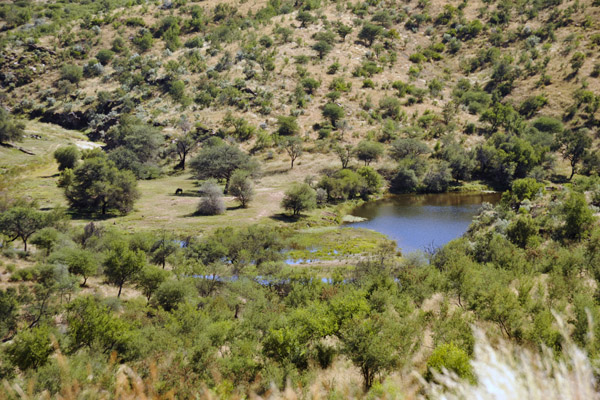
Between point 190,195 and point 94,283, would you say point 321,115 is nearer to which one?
point 190,195

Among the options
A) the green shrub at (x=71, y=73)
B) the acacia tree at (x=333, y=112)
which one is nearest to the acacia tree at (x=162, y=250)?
the acacia tree at (x=333, y=112)

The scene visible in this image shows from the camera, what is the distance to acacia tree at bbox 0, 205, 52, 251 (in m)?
37.6

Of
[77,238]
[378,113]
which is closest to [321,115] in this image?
[378,113]

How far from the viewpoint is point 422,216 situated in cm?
6744

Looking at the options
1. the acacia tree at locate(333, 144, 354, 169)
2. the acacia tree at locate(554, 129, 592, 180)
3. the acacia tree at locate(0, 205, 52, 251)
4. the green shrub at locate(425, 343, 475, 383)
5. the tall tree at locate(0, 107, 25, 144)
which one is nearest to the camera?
the green shrub at locate(425, 343, 475, 383)

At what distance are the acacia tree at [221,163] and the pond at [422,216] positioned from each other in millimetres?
25614

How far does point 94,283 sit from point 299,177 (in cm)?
5507

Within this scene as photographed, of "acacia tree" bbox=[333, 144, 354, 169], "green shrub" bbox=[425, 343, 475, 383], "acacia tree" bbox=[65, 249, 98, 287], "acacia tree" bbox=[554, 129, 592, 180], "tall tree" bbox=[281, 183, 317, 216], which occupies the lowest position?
"acacia tree" bbox=[65, 249, 98, 287]

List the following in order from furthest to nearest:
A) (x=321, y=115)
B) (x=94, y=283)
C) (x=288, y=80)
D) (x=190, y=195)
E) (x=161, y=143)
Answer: (x=288, y=80) < (x=321, y=115) < (x=161, y=143) < (x=190, y=195) < (x=94, y=283)

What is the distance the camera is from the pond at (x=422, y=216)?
56.7 metres

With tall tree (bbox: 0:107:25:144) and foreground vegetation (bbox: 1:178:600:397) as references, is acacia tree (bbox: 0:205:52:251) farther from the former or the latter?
tall tree (bbox: 0:107:25:144)

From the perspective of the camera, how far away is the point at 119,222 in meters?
57.4

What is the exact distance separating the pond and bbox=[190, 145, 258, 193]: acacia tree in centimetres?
2561

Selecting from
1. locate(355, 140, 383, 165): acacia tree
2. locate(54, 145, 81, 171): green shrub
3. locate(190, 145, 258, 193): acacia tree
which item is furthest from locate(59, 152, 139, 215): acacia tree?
locate(355, 140, 383, 165): acacia tree
